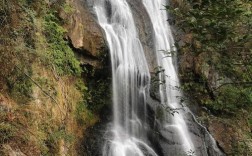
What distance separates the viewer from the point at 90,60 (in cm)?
842

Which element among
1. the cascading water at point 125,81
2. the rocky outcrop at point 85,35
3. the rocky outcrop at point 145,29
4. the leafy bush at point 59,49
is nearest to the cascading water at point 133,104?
the cascading water at point 125,81

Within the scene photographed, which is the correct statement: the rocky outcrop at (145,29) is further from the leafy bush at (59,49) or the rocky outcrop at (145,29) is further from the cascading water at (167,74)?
the leafy bush at (59,49)

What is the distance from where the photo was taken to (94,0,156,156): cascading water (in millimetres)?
7914

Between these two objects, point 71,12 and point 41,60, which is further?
point 71,12

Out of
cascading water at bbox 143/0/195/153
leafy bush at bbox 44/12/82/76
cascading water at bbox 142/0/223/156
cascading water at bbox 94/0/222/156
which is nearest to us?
leafy bush at bbox 44/12/82/76

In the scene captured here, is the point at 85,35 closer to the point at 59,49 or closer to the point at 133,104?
the point at 59,49

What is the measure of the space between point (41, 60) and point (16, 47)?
0.90m

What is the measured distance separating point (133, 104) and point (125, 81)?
686 mm

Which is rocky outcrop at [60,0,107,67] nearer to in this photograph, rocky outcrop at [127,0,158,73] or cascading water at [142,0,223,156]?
cascading water at [142,0,223,156]

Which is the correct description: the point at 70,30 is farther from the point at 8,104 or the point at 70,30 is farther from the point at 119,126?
the point at 8,104

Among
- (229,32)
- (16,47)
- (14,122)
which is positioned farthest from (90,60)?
(229,32)

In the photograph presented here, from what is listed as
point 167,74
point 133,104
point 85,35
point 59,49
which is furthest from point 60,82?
point 167,74

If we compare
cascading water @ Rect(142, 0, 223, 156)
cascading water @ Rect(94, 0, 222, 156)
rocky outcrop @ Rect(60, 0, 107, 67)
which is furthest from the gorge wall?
cascading water @ Rect(142, 0, 223, 156)

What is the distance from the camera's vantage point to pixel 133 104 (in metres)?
8.92
